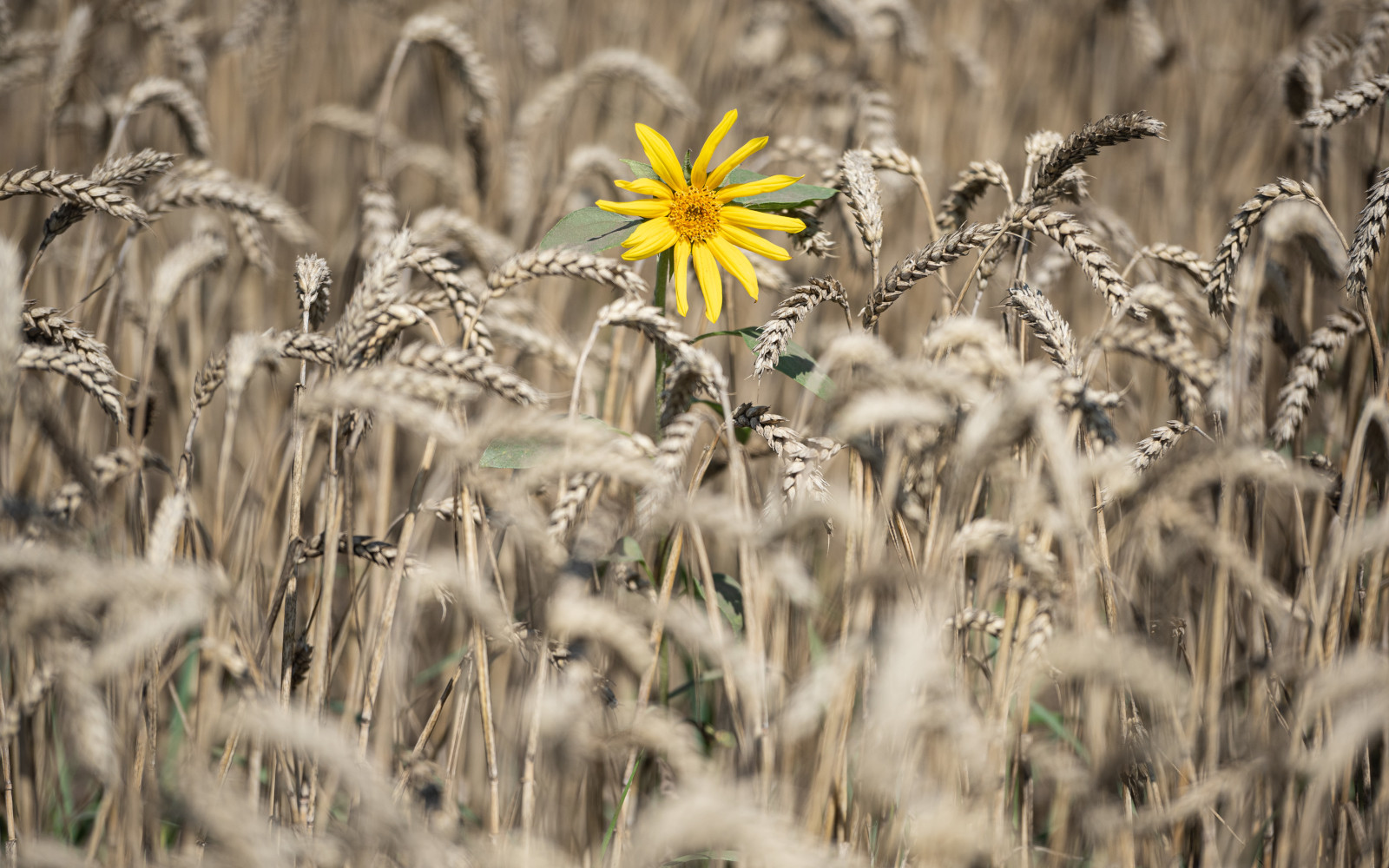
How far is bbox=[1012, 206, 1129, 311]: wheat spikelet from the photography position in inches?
55.3

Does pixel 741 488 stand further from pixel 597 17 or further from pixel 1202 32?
pixel 1202 32

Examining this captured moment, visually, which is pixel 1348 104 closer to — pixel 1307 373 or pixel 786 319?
pixel 1307 373

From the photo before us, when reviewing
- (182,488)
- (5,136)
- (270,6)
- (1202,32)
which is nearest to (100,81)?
(5,136)

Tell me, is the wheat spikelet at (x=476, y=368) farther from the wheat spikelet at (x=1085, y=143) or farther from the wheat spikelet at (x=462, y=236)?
the wheat spikelet at (x=1085, y=143)

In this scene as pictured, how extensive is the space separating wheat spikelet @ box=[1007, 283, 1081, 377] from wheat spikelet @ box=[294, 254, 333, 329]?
1252 mm

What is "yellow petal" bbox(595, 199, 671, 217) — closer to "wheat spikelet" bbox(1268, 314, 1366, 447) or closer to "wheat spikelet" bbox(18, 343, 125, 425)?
"wheat spikelet" bbox(18, 343, 125, 425)

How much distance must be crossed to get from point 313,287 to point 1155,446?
151 centimetres

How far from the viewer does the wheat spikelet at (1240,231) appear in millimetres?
1446

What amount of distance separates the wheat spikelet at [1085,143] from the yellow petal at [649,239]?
2.21 feet

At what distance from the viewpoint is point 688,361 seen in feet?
3.82

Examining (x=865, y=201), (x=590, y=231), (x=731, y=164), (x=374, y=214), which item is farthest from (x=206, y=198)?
(x=865, y=201)

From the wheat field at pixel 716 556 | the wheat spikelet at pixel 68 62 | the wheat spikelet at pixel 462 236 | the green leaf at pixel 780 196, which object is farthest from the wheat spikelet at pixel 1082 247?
the wheat spikelet at pixel 68 62

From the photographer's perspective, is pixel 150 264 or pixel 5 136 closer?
pixel 150 264

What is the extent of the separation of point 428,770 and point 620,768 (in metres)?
0.55
